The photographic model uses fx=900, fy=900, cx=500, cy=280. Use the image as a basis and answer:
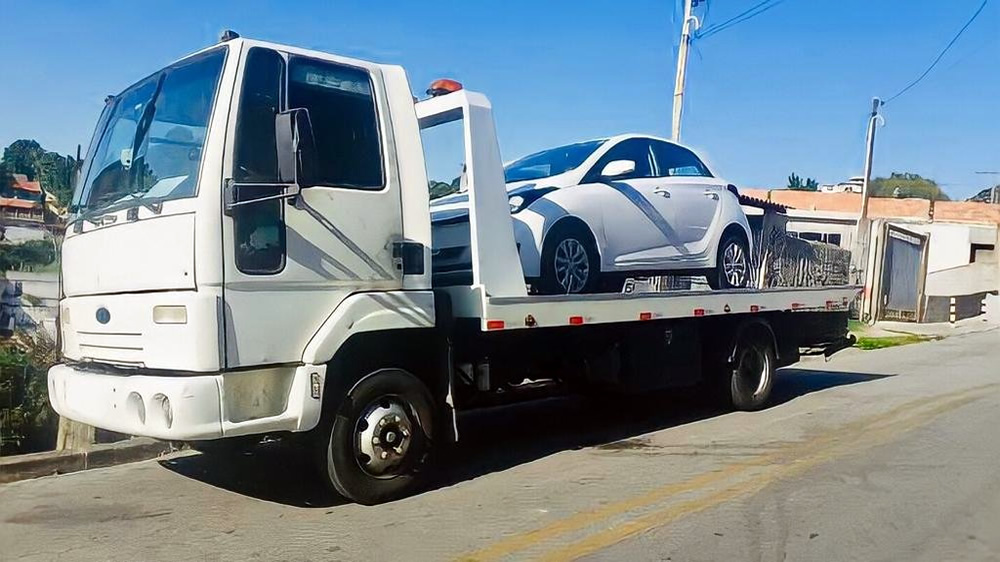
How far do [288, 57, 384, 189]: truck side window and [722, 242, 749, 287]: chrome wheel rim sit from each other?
15.2 ft

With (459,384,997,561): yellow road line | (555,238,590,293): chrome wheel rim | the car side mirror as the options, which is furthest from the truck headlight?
the car side mirror

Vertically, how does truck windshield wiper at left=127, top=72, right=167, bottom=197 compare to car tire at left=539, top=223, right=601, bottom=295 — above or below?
above

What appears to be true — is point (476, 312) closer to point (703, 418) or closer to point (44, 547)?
point (44, 547)

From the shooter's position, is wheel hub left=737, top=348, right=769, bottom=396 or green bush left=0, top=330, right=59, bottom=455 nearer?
green bush left=0, top=330, right=59, bottom=455

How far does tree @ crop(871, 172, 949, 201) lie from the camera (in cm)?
8019

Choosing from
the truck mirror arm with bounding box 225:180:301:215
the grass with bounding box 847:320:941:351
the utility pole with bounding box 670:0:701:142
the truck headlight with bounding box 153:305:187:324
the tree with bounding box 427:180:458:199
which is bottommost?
the grass with bounding box 847:320:941:351

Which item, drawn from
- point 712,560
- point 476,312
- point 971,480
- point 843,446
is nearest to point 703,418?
point 843,446

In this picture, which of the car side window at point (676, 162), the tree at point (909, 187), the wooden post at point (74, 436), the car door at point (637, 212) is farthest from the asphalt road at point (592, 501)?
the tree at point (909, 187)

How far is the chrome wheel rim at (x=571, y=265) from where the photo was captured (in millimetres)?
7211

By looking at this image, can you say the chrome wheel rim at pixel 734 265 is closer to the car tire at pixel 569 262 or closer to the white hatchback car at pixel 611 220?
the white hatchback car at pixel 611 220

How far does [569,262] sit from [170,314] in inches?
134

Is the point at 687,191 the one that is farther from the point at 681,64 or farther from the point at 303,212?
the point at 681,64

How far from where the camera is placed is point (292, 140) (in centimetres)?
490

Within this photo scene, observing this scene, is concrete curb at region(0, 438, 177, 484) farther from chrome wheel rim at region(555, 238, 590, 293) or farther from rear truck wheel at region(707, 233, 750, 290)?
rear truck wheel at region(707, 233, 750, 290)
